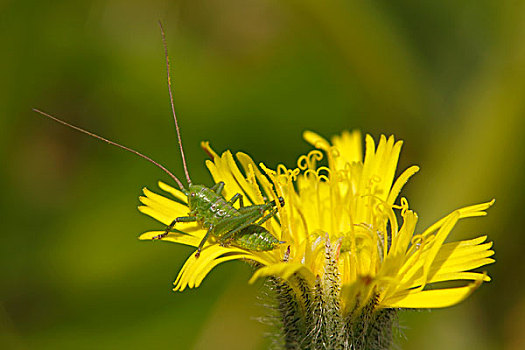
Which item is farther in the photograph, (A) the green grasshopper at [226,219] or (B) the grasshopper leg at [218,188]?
(B) the grasshopper leg at [218,188]

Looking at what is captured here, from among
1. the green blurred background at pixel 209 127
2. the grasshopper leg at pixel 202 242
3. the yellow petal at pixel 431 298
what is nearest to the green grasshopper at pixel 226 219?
the grasshopper leg at pixel 202 242

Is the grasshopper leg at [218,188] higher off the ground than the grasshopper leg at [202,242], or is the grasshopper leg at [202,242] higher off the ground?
the grasshopper leg at [218,188]

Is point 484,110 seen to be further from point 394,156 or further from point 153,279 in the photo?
point 153,279

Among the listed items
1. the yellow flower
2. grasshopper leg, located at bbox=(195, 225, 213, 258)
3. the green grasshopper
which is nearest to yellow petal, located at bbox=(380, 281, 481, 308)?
the yellow flower

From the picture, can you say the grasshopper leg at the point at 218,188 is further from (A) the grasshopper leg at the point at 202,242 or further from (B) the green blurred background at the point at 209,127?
(B) the green blurred background at the point at 209,127

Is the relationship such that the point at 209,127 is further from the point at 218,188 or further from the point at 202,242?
the point at 202,242

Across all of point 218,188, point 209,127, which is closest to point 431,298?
point 218,188

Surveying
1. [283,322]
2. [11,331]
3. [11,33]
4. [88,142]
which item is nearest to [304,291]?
[283,322]
